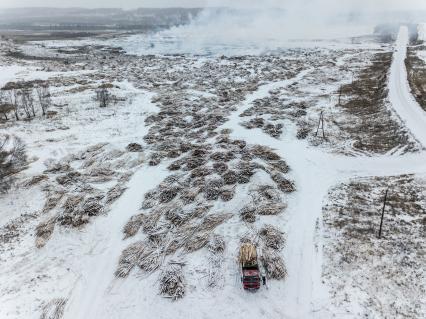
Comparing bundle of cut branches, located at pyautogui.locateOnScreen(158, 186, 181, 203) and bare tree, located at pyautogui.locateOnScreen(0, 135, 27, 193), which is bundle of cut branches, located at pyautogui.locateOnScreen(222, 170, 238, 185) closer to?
bundle of cut branches, located at pyautogui.locateOnScreen(158, 186, 181, 203)

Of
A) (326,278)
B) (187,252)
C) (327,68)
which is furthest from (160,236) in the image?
(327,68)

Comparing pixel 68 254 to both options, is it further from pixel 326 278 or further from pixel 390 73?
pixel 390 73

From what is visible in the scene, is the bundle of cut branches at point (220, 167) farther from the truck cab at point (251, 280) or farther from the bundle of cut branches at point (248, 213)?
the truck cab at point (251, 280)

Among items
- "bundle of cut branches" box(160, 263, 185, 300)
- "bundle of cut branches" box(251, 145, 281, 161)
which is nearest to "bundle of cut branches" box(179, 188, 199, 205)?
"bundle of cut branches" box(160, 263, 185, 300)

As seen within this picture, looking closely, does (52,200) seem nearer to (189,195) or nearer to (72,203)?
(72,203)

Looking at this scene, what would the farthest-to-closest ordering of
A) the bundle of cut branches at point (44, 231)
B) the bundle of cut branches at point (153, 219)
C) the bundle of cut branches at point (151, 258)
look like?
1. the bundle of cut branches at point (153, 219)
2. the bundle of cut branches at point (44, 231)
3. the bundle of cut branches at point (151, 258)

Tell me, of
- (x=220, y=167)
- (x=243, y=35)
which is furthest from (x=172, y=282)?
(x=243, y=35)

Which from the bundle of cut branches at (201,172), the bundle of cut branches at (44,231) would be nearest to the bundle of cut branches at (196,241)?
the bundle of cut branches at (201,172)
